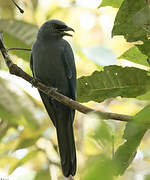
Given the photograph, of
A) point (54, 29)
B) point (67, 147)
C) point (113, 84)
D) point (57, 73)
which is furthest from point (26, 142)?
point (54, 29)

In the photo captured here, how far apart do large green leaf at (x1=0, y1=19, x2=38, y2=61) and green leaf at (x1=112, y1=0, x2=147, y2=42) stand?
67 centimetres

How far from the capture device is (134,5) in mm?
2125

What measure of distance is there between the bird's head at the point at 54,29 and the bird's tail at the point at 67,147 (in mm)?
1297

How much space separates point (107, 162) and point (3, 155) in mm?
3377

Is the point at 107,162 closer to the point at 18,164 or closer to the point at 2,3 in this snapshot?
the point at 2,3

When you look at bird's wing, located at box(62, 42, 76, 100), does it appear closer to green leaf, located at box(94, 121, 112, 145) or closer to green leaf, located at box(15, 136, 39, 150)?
green leaf, located at box(15, 136, 39, 150)

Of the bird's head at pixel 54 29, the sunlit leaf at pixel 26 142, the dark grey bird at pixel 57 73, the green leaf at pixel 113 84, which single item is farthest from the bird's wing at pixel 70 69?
the green leaf at pixel 113 84

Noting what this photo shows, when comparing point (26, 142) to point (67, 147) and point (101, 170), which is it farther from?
point (101, 170)

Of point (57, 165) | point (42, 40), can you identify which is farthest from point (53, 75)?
point (57, 165)

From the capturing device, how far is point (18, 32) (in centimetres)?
247

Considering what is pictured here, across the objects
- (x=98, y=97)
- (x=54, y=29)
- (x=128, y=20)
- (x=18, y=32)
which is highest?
(x=128, y=20)

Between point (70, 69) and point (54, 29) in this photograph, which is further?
point (54, 29)

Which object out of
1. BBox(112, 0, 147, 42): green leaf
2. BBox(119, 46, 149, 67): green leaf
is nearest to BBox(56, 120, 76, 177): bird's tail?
BBox(119, 46, 149, 67): green leaf

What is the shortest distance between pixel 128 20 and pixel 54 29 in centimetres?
315
